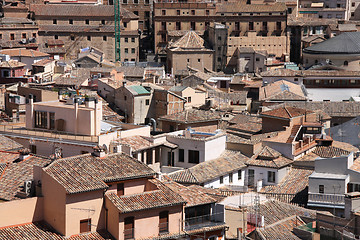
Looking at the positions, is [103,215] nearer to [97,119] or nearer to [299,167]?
[97,119]

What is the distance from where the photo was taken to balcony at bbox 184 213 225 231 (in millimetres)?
23156

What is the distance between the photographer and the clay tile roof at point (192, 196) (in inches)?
933

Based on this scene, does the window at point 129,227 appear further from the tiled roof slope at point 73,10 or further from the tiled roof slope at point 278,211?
the tiled roof slope at point 73,10

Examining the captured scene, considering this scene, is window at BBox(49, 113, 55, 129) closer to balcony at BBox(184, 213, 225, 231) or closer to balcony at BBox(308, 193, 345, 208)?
balcony at BBox(184, 213, 225, 231)

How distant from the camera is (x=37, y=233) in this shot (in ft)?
70.4

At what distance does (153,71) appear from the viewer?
59.2 metres

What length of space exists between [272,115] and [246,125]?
2245mm

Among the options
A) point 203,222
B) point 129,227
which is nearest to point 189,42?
point 203,222

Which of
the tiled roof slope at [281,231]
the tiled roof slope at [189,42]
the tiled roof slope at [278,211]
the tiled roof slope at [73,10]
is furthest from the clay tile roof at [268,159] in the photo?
the tiled roof slope at [73,10]

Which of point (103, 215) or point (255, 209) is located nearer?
point (103, 215)

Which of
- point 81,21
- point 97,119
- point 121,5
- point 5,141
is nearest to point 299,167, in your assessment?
point 97,119

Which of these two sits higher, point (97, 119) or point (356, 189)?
point (97, 119)

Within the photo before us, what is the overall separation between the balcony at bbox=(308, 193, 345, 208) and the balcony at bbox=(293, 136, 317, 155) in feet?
15.3

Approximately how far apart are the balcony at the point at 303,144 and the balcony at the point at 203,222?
10027 millimetres
